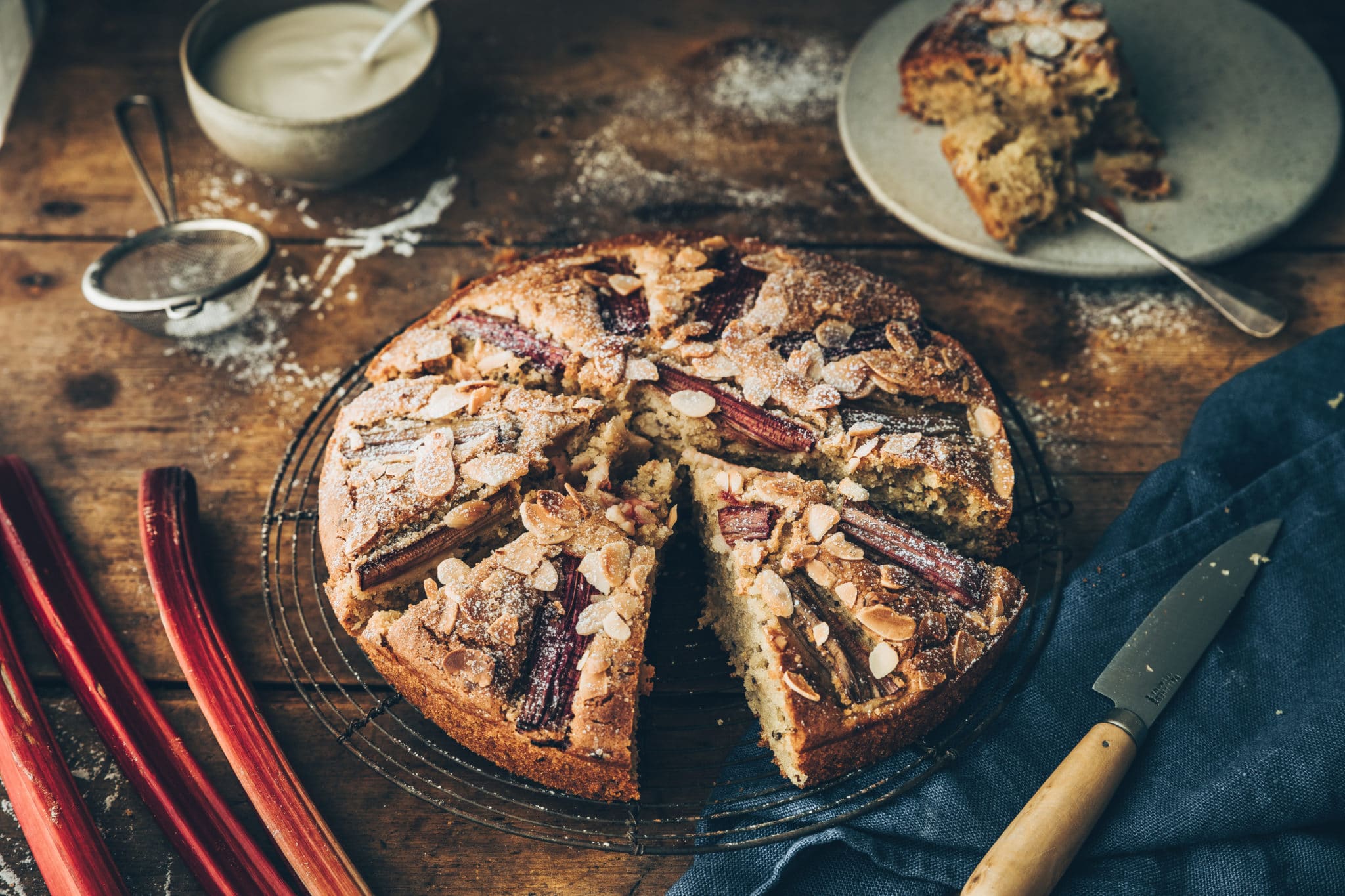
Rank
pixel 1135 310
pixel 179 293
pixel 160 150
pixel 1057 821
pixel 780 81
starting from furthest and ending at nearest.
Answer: pixel 780 81
pixel 160 150
pixel 1135 310
pixel 179 293
pixel 1057 821

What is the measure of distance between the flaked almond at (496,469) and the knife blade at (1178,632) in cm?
160

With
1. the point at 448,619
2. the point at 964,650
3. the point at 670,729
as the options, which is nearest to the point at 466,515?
the point at 448,619

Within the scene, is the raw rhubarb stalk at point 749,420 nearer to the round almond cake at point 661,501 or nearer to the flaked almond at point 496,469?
the round almond cake at point 661,501

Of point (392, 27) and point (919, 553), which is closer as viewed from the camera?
point (919, 553)

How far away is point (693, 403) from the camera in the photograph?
2.82 meters

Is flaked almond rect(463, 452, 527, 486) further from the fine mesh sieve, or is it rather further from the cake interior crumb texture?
the cake interior crumb texture

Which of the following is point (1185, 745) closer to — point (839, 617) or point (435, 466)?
point (839, 617)

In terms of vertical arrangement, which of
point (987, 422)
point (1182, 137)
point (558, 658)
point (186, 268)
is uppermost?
point (1182, 137)

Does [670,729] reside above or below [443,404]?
below

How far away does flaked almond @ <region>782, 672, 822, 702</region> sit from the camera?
7.89 ft

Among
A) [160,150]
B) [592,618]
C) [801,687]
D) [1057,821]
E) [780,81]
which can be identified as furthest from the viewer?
[780,81]

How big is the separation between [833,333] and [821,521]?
2.02 feet

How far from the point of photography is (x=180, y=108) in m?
4.13

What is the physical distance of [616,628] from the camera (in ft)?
8.17
